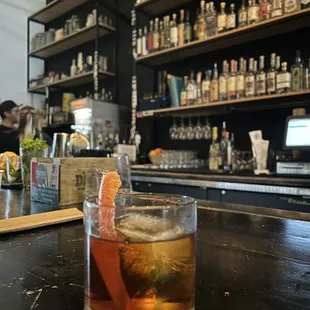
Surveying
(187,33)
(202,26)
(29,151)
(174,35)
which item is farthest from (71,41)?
(29,151)

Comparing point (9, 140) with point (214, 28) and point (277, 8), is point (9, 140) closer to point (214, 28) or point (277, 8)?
point (214, 28)

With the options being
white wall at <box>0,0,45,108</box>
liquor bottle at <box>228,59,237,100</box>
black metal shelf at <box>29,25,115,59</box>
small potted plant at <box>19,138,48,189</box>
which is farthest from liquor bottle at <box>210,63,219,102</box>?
white wall at <box>0,0,45,108</box>

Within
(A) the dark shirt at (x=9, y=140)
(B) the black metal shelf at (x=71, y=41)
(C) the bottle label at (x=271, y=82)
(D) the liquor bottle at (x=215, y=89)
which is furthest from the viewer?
(B) the black metal shelf at (x=71, y=41)

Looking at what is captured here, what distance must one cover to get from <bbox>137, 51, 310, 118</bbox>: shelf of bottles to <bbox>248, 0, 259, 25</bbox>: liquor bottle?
0.26 meters

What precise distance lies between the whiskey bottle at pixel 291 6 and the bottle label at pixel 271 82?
40 centimetres

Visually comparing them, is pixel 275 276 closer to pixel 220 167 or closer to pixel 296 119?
pixel 296 119

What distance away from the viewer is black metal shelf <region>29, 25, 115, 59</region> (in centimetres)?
369

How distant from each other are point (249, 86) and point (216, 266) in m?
2.04

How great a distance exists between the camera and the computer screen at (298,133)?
6.22 feet

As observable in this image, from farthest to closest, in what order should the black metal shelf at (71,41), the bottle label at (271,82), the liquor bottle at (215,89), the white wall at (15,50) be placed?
1. the white wall at (15,50)
2. the black metal shelf at (71,41)
3. the liquor bottle at (215,89)
4. the bottle label at (271,82)

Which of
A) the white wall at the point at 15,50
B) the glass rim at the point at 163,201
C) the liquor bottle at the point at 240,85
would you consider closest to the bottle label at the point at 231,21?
the liquor bottle at the point at 240,85

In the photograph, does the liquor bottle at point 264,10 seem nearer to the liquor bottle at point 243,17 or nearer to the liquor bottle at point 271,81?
the liquor bottle at point 243,17

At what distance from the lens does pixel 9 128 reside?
11.6 ft

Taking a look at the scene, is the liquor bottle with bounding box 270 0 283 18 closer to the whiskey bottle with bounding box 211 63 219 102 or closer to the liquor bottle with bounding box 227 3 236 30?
the liquor bottle with bounding box 227 3 236 30
